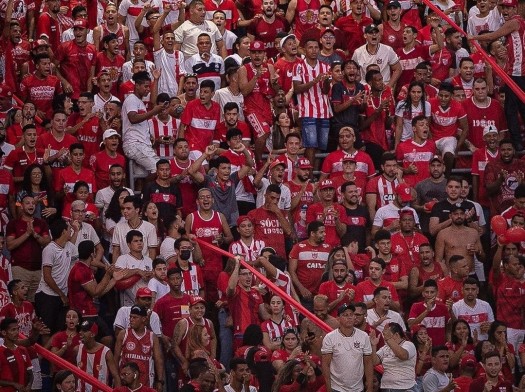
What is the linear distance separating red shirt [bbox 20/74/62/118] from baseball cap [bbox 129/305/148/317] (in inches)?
179

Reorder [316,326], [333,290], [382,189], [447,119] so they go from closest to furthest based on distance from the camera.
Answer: [316,326] → [333,290] → [382,189] → [447,119]

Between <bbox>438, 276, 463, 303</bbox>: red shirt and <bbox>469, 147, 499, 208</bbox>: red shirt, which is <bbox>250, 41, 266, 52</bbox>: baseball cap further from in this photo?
<bbox>438, 276, 463, 303</bbox>: red shirt

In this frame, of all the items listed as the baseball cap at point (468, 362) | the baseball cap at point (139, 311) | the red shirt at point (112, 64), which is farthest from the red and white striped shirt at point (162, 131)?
the baseball cap at point (468, 362)

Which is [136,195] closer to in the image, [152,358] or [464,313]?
[152,358]

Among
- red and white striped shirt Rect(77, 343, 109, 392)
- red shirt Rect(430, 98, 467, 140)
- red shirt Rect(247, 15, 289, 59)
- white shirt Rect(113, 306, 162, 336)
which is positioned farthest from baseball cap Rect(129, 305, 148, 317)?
red shirt Rect(247, 15, 289, 59)

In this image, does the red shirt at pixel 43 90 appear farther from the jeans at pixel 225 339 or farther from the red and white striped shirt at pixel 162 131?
the jeans at pixel 225 339

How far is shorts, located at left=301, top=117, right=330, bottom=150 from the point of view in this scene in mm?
22016

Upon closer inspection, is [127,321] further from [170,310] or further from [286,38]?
[286,38]

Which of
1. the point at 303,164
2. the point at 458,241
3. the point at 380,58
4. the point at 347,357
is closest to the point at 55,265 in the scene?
the point at 303,164

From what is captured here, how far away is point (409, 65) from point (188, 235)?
5.26 m

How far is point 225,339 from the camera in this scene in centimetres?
1944

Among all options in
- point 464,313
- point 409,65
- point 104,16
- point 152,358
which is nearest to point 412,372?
point 464,313

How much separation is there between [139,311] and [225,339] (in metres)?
1.21

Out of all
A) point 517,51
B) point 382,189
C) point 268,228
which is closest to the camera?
point 268,228
